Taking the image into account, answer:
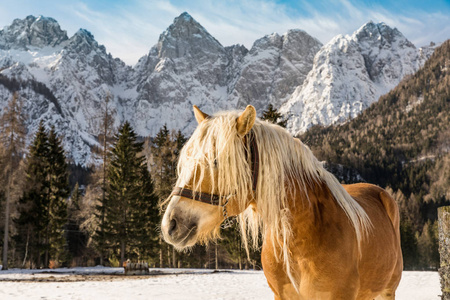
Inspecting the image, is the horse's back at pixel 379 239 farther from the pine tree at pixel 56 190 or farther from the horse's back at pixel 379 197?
the pine tree at pixel 56 190

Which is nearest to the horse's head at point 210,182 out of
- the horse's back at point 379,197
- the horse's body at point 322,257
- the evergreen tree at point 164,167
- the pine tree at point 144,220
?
the horse's body at point 322,257

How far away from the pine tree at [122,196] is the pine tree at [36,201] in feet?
14.9

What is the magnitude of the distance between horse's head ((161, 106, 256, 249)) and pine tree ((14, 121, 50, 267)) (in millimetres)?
27784

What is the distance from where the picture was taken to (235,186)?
2.00 metres

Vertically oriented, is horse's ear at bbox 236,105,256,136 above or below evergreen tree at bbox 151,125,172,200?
below

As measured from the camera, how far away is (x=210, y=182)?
6.55ft

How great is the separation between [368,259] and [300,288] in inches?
27.7

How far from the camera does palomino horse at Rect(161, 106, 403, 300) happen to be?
198cm

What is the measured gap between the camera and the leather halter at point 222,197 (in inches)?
77.2

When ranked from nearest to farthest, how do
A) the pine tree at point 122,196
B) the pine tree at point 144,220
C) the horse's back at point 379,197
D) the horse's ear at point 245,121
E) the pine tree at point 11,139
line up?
the horse's ear at point 245,121 → the horse's back at point 379,197 → the pine tree at point 11,139 → the pine tree at point 122,196 → the pine tree at point 144,220

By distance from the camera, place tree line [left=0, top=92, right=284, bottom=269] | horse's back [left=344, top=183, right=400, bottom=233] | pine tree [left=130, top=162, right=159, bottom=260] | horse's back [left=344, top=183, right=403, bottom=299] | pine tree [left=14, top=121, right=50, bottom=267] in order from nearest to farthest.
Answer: horse's back [left=344, top=183, right=403, bottom=299]
horse's back [left=344, top=183, right=400, bottom=233]
tree line [left=0, top=92, right=284, bottom=269]
pine tree [left=14, top=121, right=50, bottom=267]
pine tree [left=130, top=162, right=159, bottom=260]

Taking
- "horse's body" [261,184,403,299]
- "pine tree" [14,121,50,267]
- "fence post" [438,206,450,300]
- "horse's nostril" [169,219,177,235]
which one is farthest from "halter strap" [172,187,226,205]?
"pine tree" [14,121,50,267]

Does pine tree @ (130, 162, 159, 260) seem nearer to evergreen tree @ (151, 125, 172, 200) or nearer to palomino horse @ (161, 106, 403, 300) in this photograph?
evergreen tree @ (151, 125, 172, 200)

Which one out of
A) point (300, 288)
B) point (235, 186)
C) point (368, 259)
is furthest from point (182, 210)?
point (368, 259)
